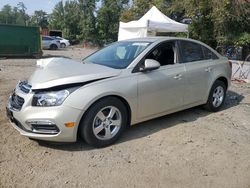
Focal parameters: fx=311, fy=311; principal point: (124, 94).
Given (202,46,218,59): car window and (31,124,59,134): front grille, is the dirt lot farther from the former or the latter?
(202,46,218,59): car window

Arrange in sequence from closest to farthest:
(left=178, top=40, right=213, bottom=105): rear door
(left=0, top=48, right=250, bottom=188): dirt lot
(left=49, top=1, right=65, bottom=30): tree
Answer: (left=0, top=48, right=250, bottom=188): dirt lot, (left=178, top=40, right=213, bottom=105): rear door, (left=49, top=1, right=65, bottom=30): tree

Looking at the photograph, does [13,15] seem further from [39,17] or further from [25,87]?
[25,87]

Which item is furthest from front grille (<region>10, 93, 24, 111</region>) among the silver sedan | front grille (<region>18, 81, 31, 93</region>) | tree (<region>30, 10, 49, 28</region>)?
tree (<region>30, 10, 49, 28</region>)

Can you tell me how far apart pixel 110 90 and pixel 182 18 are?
16983mm

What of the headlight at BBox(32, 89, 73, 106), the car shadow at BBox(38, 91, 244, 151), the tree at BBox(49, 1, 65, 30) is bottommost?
Result: the car shadow at BBox(38, 91, 244, 151)

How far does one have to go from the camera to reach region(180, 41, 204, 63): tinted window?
5664 mm

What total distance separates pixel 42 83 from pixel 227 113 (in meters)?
3.95

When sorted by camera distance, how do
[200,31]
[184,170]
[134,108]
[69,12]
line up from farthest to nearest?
[69,12] < [200,31] < [134,108] < [184,170]

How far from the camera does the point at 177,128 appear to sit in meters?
5.31

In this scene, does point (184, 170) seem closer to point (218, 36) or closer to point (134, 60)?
point (134, 60)

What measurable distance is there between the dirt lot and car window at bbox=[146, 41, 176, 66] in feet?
3.62

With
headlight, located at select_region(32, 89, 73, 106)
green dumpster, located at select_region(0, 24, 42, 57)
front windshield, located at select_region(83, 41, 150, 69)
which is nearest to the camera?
headlight, located at select_region(32, 89, 73, 106)

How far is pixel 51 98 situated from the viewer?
160 inches

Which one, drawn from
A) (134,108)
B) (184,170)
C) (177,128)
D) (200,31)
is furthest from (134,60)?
(200,31)
